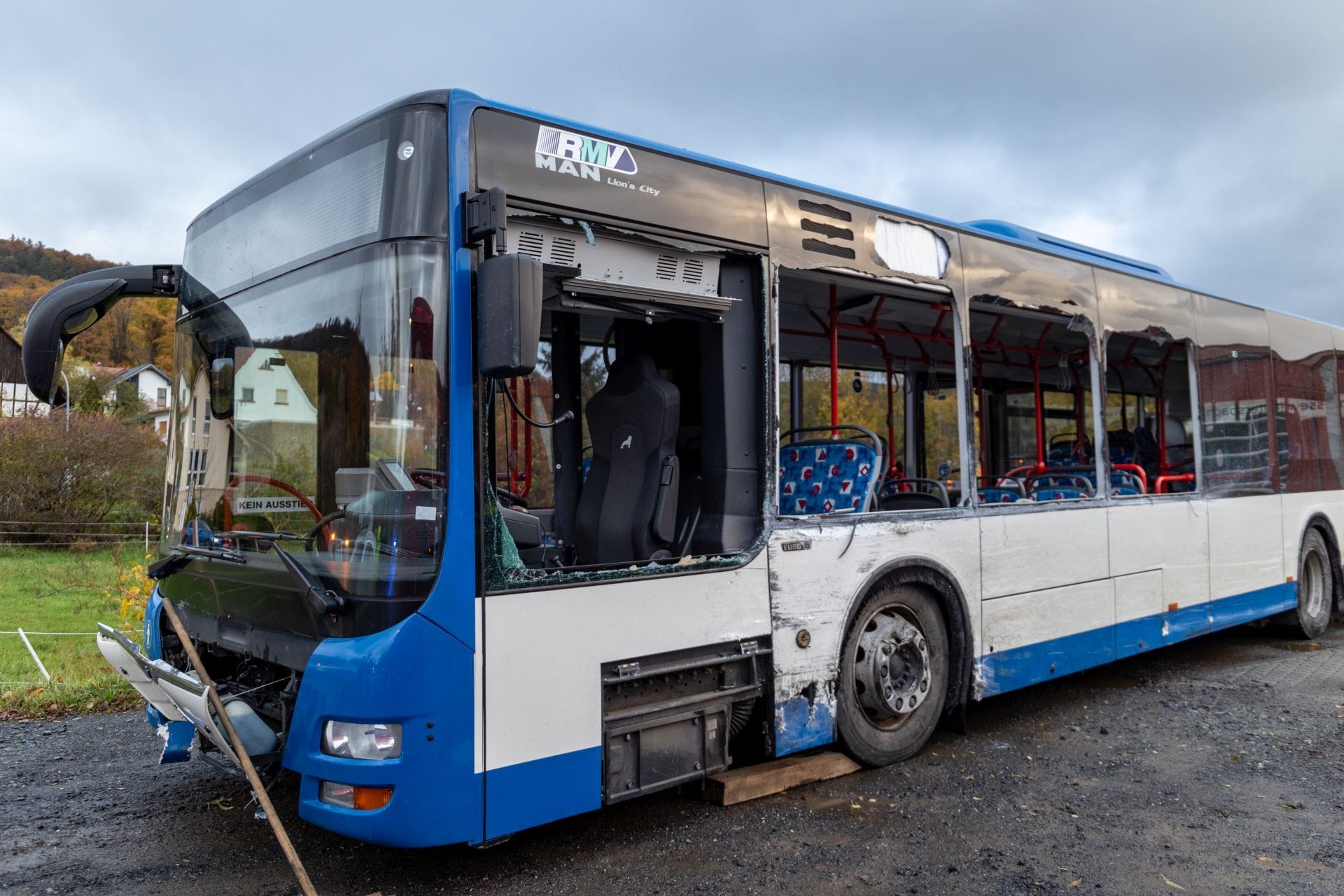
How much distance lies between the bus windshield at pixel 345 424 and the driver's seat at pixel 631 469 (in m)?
1.20

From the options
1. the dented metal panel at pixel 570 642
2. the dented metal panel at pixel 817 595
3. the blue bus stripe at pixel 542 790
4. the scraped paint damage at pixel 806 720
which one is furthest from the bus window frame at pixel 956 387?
the blue bus stripe at pixel 542 790

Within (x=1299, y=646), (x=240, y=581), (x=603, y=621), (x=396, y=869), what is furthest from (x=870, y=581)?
(x=1299, y=646)

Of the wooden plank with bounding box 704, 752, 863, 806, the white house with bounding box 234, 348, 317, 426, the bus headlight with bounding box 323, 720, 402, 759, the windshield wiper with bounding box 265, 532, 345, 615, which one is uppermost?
the white house with bounding box 234, 348, 317, 426

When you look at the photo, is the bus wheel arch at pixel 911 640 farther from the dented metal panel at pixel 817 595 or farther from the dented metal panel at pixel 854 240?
the dented metal panel at pixel 854 240

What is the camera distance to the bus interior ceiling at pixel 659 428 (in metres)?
4.03

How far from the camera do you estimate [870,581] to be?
15.6 feet

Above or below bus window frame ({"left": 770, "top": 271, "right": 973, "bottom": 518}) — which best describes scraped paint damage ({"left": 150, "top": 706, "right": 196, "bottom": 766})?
below

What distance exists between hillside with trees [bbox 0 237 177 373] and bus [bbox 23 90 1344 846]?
34.0 m

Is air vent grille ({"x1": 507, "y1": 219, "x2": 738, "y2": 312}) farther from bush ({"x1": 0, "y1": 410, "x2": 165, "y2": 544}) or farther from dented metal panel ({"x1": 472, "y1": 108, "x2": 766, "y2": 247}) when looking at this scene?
bush ({"x1": 0, "y1": 410, "x2": 165, "y2": 544})

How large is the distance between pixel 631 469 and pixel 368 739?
1774 mm

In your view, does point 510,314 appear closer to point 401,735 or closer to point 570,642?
point 570,642

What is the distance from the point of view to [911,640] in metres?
5.04

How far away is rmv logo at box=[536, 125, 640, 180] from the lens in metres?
3.64

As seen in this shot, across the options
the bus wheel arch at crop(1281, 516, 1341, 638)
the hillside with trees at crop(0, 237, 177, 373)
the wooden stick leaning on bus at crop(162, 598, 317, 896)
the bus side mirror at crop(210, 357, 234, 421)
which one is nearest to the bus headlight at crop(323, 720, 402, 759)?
the wooden stick leaning on bus at crop(162, 598, 317, 896)
